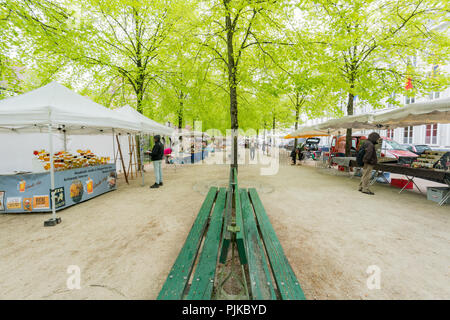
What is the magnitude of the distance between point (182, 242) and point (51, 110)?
388 centimetres

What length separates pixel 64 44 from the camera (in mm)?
7441

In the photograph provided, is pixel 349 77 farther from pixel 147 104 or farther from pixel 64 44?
pixel 64 44

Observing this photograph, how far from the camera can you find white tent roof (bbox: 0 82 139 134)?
4109mm

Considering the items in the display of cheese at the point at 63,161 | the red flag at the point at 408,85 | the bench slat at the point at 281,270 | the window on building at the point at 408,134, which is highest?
the red flag at the point at 408,85

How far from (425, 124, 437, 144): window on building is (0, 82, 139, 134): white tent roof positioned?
28017 mm

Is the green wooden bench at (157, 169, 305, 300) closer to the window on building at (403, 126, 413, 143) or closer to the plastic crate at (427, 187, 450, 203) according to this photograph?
the plastic crate at (427, 187, 450, 203)

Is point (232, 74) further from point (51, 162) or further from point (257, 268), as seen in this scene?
point (257, 268)

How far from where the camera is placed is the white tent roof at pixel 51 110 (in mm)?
4109

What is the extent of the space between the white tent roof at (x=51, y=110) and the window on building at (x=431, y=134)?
91.9ft

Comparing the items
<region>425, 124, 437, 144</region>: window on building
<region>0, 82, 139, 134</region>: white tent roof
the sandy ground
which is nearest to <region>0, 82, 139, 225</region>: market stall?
<region>0, 82, 139, 134</region>: white tent roof

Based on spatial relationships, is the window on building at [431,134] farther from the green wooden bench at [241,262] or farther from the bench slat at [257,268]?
the bench slat at [257,268]

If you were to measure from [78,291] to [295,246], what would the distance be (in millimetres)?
3143

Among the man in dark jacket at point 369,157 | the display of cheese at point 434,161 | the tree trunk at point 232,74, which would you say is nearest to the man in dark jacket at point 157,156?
the tree trunk at point 232,74

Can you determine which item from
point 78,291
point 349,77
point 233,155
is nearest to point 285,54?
point 233,155
